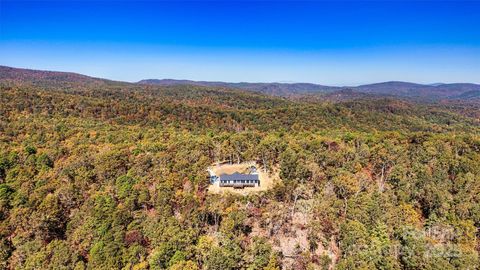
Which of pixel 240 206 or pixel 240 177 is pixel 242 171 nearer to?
pixel 240 177

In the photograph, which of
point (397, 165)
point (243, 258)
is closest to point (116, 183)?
point (243, 258)

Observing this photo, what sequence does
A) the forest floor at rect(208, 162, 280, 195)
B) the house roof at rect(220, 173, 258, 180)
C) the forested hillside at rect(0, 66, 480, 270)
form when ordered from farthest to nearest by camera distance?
the house roof at rect(220, 173, 258, 180) < the forest floor at rect(208, 162, 280, 195) < the forested hillside at rect(0, 66, 480, 270)

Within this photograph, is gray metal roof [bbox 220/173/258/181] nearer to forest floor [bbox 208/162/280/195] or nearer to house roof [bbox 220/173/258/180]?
house roof [bbox 220/173/258/180]

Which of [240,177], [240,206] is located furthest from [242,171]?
[240,206]

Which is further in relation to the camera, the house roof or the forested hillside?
the house roof

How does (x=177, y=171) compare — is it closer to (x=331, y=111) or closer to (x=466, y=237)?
(x=466, y=237)

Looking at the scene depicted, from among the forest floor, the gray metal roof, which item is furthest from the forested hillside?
the gray metal roof

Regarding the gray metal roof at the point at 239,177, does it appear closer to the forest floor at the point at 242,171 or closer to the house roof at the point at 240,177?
the house roof at the point at 240,177
